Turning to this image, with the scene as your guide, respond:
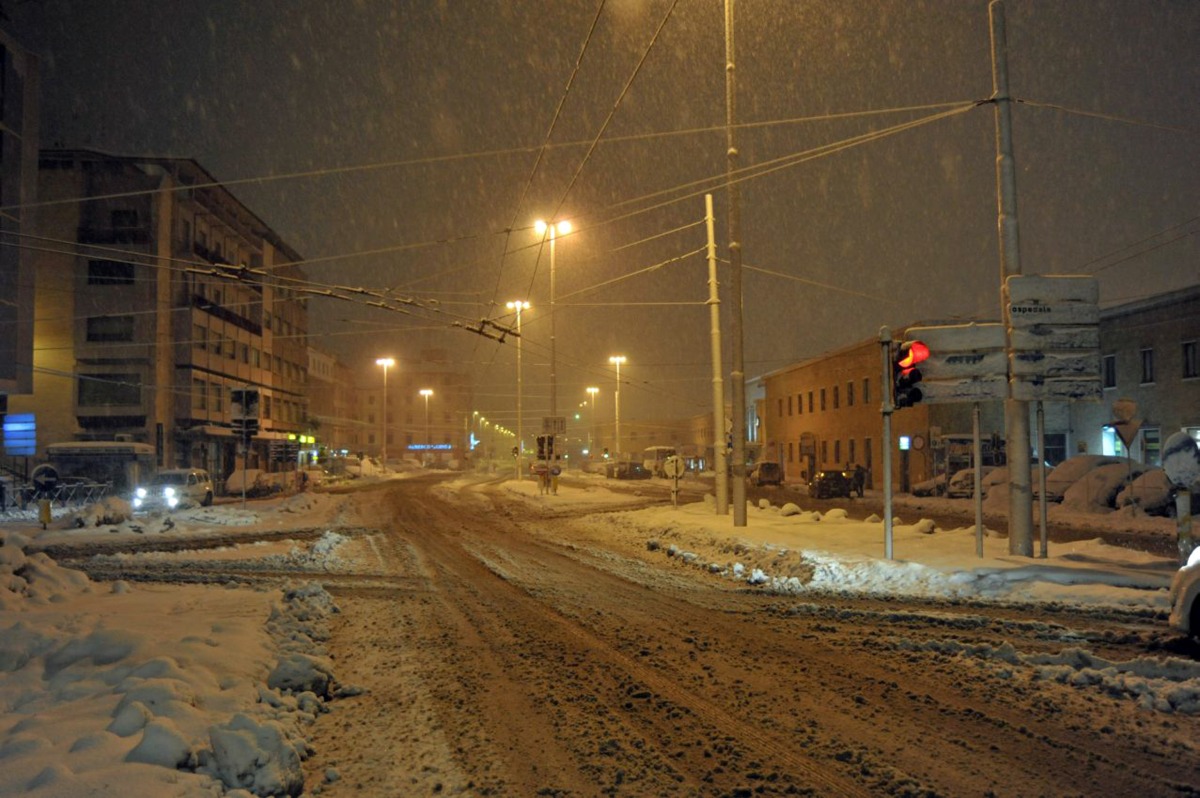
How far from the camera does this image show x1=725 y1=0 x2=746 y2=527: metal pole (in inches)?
787

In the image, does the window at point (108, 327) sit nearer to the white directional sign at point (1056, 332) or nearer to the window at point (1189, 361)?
the white directional sign at point (1056, 332)

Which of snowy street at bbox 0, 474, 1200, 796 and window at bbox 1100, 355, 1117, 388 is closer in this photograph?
snowy street at bbox 0, 474, 1200, 796

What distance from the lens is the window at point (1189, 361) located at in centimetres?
3688

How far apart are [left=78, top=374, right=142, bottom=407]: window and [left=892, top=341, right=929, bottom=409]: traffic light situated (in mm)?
46148

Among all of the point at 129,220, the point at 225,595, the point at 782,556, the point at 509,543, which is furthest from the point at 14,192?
the point at 782,556

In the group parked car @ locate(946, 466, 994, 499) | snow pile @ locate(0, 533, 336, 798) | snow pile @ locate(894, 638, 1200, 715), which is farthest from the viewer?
parked car @ locate(946, 466, 994, 499)

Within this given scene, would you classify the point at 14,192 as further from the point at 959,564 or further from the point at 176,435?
the point at 959,564

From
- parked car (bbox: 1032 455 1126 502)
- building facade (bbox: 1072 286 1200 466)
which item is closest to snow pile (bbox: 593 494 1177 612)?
parked car (bbox: 1032 455 1126 502)

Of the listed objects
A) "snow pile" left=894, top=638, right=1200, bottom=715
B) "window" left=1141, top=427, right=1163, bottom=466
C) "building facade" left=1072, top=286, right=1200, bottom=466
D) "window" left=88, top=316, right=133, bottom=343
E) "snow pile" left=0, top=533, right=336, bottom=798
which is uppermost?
"window" left=88, top=316, right=133, bottom=343

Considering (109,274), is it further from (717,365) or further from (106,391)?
(717,365)

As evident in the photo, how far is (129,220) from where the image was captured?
48875 mm

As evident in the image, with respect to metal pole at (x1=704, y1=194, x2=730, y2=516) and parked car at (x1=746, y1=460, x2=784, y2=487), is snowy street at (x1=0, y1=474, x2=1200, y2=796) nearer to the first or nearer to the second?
metal pole at (x1=704, y1=194, x2=730, y2=516)

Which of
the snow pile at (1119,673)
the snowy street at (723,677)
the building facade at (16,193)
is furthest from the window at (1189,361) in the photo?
the building facade at (16,193)

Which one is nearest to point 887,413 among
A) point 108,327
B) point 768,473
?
point 768,473
